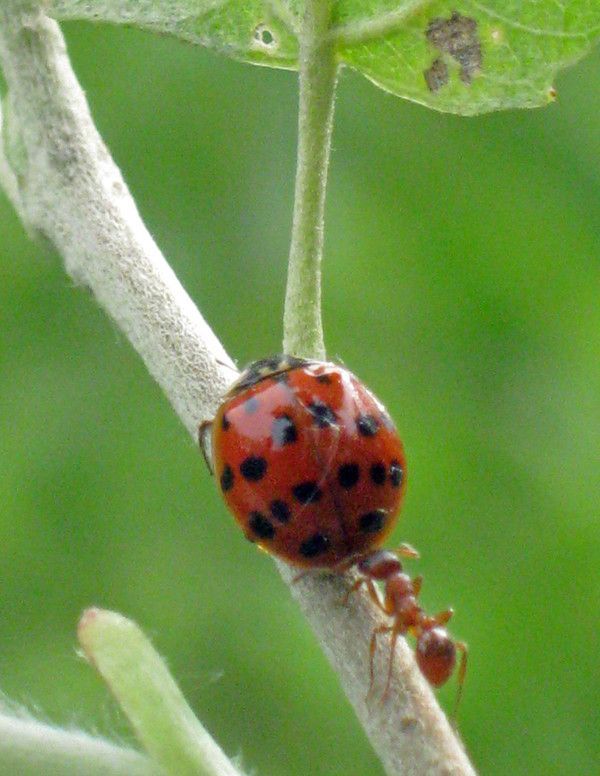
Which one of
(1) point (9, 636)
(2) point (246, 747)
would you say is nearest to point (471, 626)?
(2) point (246, 747)

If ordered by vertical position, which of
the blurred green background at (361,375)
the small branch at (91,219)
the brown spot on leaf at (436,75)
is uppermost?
the brown spot on leaf at (436,75)

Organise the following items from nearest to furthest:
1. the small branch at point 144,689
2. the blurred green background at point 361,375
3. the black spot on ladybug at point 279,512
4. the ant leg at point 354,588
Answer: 1. the small branch at point 144,689
2. the ant leg at point 354,588
3. the black spot on ladybug at point 279,512
4. the blurred green background at point 361,375

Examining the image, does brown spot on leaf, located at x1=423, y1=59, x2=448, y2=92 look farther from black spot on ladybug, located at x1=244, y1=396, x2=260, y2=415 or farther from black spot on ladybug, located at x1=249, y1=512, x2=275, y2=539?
black spot on ladybug, located at x1=249, y1=512, x2=275, y2=539

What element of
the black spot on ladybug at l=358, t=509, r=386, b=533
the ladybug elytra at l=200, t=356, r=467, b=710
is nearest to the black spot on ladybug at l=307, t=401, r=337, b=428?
the ladybug elytra at l=200, t=356, r=467, b=710

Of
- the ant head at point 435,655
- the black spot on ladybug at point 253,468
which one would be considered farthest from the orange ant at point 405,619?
the black spot on ladybug at point 253,468

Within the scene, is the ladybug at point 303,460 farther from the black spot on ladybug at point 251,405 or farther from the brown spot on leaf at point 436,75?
the brown spot on leaf at point 436,75

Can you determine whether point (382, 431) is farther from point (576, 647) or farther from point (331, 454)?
point (576, 647)

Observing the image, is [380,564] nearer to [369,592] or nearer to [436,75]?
[369,592]
